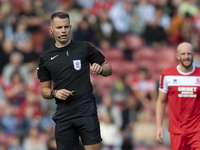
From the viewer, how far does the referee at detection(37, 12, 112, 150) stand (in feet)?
15.9

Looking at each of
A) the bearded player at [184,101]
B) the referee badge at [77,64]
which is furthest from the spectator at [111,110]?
the referee badge at [77,64]

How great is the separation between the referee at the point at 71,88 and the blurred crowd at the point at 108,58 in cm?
493

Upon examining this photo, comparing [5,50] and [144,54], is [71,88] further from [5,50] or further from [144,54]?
[144,54]

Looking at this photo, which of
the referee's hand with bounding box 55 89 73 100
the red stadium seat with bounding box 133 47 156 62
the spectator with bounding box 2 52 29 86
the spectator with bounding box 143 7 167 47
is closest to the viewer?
the referee's hand with bounding box 55 89 73 100

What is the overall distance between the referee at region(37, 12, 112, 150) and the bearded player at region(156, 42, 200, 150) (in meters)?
1.24

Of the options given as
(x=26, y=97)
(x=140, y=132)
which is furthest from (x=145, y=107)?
(x=26, y=97)

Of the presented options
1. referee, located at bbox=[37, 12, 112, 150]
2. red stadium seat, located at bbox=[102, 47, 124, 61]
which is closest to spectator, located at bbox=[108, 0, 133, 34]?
red stadium seat, located at bbox=[102, 47, 124, 61]

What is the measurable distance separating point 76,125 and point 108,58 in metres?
6.77

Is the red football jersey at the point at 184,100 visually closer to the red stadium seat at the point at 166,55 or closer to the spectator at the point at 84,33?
the spectator at the point at 84,33

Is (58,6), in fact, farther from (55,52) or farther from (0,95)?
(55,52)

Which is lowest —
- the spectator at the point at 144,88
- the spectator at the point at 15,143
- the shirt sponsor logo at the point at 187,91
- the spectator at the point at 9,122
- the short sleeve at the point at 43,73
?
the spectator at the point at 15,143

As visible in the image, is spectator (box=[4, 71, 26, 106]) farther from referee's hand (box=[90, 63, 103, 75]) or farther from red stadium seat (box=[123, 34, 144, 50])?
referee's hand (box=[90, 63, 103, 75])

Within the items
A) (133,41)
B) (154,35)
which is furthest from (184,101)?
(154,35)

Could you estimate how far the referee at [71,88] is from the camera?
4.86 metres
